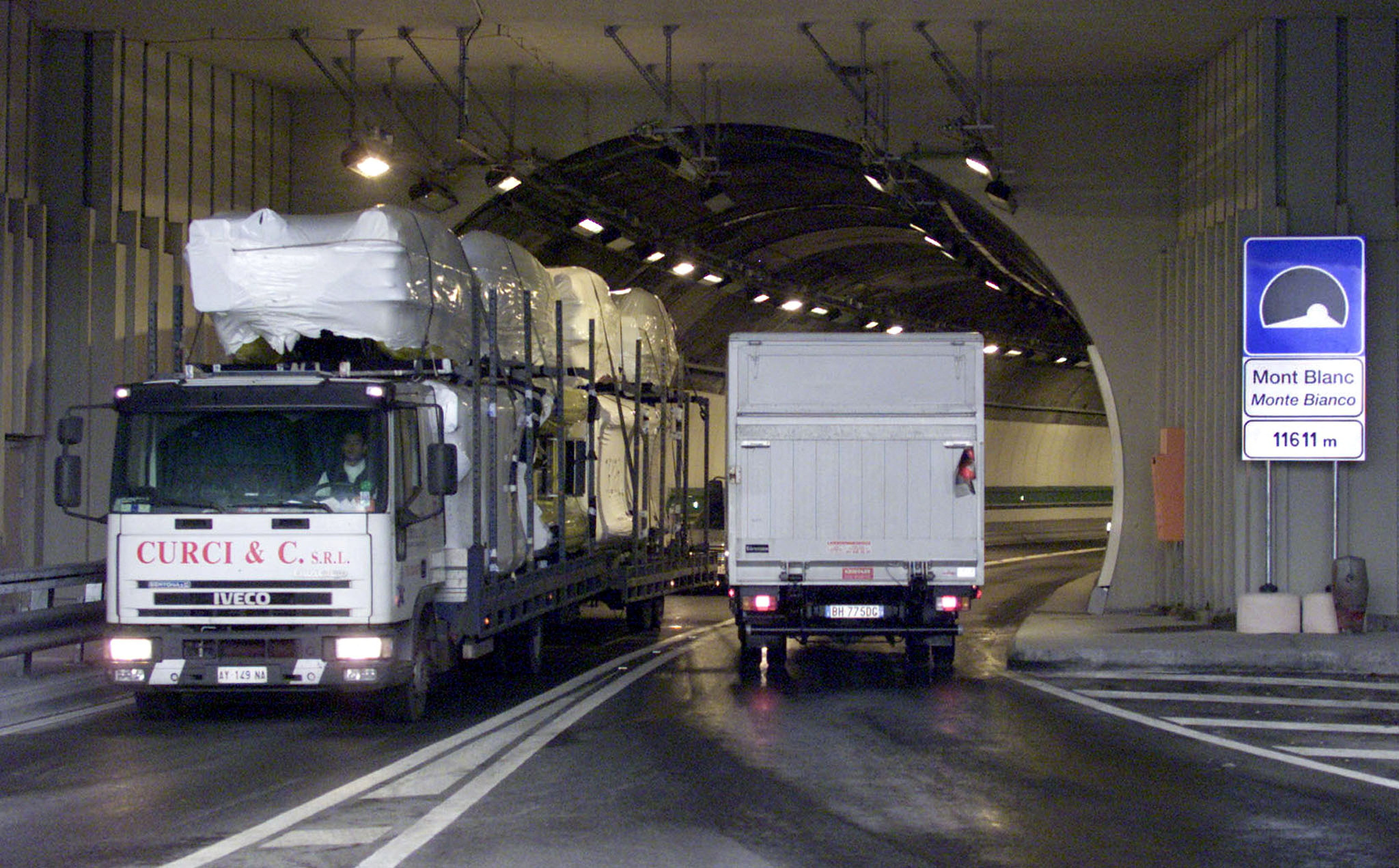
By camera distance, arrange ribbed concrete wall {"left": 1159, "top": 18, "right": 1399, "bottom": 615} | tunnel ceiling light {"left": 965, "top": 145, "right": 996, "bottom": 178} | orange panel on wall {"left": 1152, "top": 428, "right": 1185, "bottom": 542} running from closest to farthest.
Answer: ribbed concrete wall {"left": 1159, "top": 18, "right": 1399, "bottom": 615} < tunnel ceiling light {"left": 965, "top": 145, "right": 996, "bottom": 178} < orange panel on wall {"left": 1152, "top": 428, "right": 1185, "bottom": 542}

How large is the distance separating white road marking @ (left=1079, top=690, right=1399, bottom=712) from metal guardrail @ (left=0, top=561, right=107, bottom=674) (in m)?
9.24

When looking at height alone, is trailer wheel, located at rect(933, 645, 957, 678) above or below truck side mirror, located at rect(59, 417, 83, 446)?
below

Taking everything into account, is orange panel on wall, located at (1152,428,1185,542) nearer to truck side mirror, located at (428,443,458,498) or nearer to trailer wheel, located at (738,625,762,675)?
trailer wheel, located at (738,625,762,675)

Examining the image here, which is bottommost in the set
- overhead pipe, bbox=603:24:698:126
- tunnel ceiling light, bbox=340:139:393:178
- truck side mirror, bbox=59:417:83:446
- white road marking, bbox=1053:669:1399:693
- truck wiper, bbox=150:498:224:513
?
white road marking, bbox=1053:669:1399:693

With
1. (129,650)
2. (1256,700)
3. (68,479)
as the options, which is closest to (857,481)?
(1256,700)

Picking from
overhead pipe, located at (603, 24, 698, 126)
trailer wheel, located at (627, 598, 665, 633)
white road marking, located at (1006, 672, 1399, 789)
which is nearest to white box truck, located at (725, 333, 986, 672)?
white road marking, located at (1006, 672, 1399, 789)

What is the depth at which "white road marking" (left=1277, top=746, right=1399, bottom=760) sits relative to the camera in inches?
441

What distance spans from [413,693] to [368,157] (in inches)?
362

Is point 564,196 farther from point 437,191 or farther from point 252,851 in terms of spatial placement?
point 252,851

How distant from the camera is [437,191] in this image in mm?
23156

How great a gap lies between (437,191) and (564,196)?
7.34ft

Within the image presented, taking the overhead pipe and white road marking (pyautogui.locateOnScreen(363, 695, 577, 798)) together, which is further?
the overhead pipe

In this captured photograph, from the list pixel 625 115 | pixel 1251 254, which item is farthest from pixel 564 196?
pixel 1251 254

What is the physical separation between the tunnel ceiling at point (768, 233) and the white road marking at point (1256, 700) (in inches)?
370
